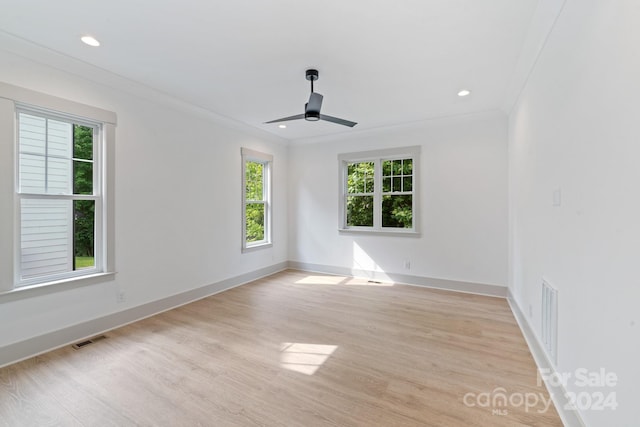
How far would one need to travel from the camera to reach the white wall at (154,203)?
2.59 m

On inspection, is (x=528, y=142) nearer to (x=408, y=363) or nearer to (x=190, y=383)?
(x=408, y=363)

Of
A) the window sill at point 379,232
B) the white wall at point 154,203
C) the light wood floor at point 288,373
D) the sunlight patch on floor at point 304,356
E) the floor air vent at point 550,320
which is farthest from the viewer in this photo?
the window sill at point 379,232

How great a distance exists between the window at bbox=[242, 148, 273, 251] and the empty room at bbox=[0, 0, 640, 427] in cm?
26

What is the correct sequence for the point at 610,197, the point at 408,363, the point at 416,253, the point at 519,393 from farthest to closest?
the point at 416,253 < the point at 408,363 < the point at 519,393 < the point at 610,197

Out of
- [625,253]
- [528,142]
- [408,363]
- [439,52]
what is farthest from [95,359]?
[528,142]

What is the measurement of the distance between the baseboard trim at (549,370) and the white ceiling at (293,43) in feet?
8.70

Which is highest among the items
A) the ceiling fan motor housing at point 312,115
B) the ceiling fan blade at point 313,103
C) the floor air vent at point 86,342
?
the ceiling fan blade at point 313,103

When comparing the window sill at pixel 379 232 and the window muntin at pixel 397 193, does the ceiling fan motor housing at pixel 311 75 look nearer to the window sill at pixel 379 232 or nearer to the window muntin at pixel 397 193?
the window muntin at pixel 397 193

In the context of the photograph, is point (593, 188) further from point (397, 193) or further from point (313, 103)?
point (397, 193)

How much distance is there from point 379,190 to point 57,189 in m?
4.50

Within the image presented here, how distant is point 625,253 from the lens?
1167 millimetres

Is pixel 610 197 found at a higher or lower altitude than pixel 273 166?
lower

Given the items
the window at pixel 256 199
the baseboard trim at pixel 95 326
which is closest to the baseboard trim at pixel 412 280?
the window at pixel 256 199

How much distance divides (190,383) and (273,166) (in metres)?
4.17
